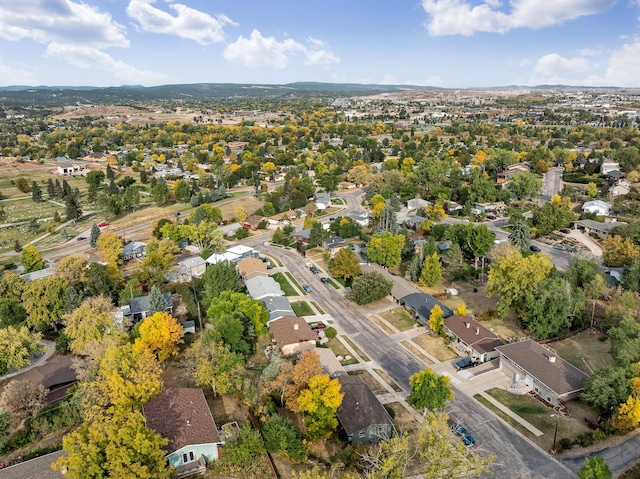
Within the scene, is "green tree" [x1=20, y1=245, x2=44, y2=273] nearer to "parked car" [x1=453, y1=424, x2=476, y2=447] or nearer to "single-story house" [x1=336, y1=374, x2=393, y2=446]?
"single-story house" [x1=336, y1=374, x2=393, y2=446]

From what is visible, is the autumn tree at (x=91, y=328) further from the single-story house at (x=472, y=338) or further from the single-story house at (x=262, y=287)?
the single-story house at (x=472, y=338)

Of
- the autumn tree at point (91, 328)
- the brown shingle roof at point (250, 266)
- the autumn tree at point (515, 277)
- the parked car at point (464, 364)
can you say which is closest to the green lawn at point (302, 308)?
the brown shingle roof at point (250, 266)

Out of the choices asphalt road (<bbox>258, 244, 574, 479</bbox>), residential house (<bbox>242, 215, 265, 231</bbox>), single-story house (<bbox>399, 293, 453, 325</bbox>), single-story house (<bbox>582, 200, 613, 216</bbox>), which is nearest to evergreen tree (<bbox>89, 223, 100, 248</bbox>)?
residential house (<bbox>242, 215, 265, 231</bbox>)

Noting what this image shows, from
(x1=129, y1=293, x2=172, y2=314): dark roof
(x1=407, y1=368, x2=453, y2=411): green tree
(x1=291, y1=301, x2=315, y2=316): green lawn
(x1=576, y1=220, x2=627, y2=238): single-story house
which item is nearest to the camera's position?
(x1=407, y1=368, x2=453, y2=411): green tree

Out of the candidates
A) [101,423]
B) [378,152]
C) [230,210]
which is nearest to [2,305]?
[101,423]

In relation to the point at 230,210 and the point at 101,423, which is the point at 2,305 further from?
the point at 230,210

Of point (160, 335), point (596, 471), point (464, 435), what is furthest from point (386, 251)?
point (596, 471)

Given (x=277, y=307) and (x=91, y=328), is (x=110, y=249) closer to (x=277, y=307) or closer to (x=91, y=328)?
(x=91, y=328)

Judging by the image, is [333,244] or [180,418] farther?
[333,244]
